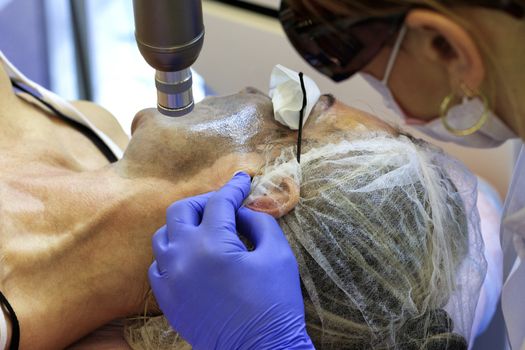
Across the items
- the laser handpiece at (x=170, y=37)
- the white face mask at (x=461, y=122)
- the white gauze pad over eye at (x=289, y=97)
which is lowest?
the white gauze pad over eye at (x=289, y=97)

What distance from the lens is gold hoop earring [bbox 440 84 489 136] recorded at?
2.93 ft

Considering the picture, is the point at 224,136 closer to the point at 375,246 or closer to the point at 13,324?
the point at 375,246

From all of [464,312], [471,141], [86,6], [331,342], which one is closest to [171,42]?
[471,141]

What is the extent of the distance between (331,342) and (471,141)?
0.47m

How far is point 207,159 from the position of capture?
54.4 inches

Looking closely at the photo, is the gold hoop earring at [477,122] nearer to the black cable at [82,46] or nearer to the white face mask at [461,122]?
the white face mask at [461,122]

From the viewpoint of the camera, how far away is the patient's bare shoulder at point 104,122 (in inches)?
73.0

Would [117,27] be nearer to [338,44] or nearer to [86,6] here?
[86,6]

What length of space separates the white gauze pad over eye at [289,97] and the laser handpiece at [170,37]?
39cm

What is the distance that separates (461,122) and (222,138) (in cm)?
57

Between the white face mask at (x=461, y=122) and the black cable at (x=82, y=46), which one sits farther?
the black cable at (x=82, y=46)

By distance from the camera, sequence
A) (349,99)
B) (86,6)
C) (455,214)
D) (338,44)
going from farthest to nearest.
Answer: (86,6) < (349,99) < (455,214) < (338,44)

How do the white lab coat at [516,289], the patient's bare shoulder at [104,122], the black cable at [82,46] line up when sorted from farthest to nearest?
the black cable at [82,46] < the patient's bare shoulder at [104,122] < the white lab coat at [516,289]

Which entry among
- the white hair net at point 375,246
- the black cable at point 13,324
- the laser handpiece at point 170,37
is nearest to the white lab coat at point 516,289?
the white hair net at point 375,246
